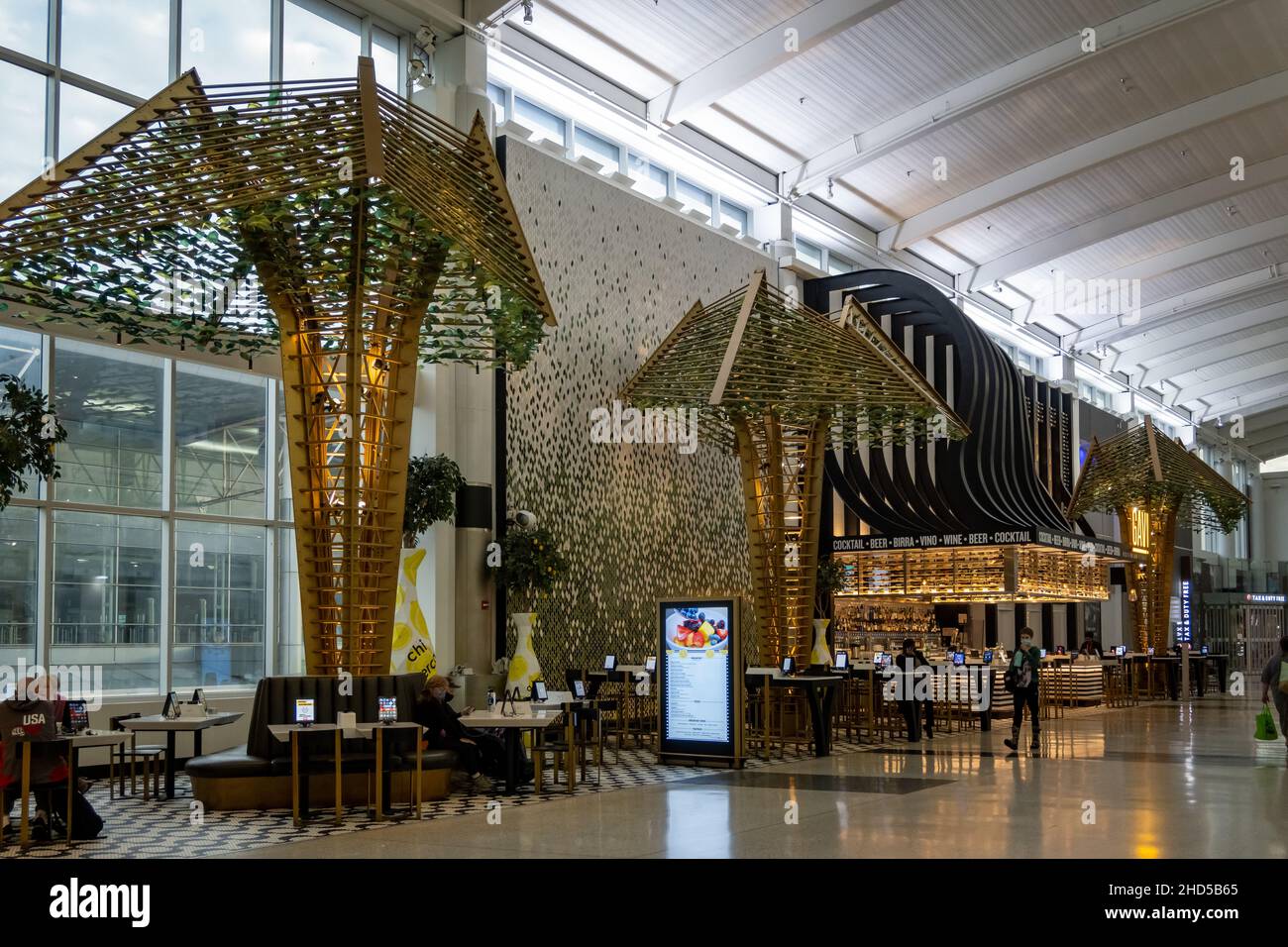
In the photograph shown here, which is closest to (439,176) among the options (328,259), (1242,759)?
(328,259)

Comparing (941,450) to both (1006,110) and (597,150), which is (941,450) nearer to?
(1006,110)

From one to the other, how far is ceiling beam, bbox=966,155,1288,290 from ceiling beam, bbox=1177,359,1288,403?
1585 cm

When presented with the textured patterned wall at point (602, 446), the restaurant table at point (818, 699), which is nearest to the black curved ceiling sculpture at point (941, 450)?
the textured patterned wall at point (602, 446)

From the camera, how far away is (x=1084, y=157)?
74.2ft

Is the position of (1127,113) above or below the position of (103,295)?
above

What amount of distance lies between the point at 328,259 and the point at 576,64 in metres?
9.92

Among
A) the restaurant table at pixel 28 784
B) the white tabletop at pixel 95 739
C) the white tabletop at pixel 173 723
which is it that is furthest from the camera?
the white tabletop at pixel 173 723

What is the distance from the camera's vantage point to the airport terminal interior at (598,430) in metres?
8.85

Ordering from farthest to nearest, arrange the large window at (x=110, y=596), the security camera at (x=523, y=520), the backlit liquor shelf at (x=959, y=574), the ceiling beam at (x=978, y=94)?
the backlit liquor shelf at (x=959, y=574) < the ceiling beam at (x=978, y=94) < the security camera at (x=523, y=520) < the large window at (x=110, y=596)

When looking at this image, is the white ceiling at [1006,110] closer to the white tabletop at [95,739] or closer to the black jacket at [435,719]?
the black jacket at [435,719]

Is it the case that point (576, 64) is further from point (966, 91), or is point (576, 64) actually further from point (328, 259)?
point (328, 259)

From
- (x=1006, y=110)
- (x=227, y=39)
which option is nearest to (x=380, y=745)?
(x=227, y=39)

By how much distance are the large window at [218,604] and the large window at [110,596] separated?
0.28 meters
